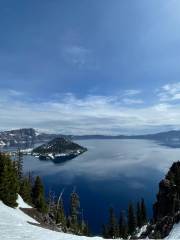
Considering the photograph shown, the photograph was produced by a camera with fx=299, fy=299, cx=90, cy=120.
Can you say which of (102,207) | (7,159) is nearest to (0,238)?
(7,159)

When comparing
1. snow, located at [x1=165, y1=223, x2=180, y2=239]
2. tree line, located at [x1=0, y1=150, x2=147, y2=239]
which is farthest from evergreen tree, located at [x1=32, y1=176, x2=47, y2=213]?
snow, located at [x1=165, y1=223, x2=180, y2=239]

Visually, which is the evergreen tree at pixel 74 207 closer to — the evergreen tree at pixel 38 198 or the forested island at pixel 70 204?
Result: the forested island at pixel 70 204

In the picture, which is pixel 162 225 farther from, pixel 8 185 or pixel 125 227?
pixel 125 227

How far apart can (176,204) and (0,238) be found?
90.7 meters

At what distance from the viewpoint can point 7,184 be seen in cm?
4591

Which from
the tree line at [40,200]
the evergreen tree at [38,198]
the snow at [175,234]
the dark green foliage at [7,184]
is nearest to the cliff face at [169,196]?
the tree line at [40,200]

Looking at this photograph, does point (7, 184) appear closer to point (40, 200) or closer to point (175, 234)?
point (175, 234)

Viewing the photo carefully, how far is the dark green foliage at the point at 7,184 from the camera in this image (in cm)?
4409

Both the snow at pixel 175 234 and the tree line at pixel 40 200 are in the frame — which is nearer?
the tree line at pixel 40 200

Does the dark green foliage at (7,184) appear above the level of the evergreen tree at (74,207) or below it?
above

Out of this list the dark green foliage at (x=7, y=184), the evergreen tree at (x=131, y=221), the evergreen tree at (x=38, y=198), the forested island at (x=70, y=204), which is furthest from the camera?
the evergreen tree at (x=131, y=221)

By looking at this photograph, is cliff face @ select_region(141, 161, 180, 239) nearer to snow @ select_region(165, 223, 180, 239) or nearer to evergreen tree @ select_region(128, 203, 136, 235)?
evergreen tree @ select_region(128, 203, 136, 235)

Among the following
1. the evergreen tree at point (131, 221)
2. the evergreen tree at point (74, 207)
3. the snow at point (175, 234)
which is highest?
the snow at point (175, 234)

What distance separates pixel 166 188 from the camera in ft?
362
